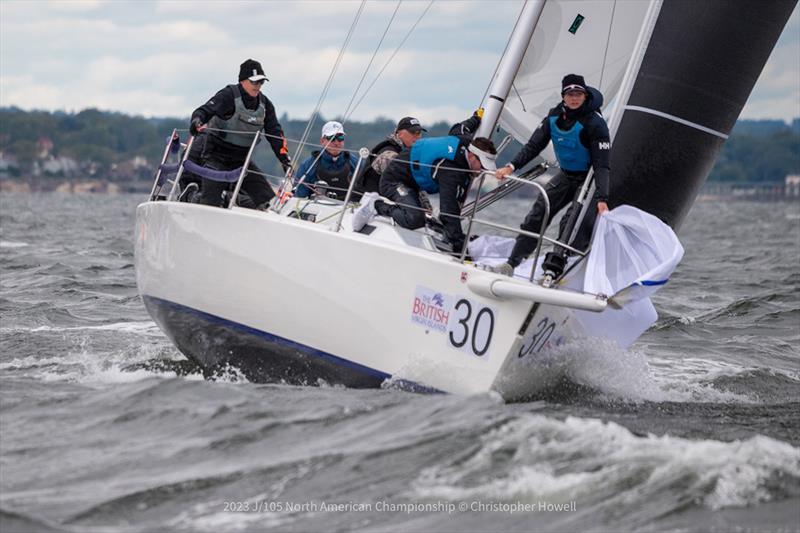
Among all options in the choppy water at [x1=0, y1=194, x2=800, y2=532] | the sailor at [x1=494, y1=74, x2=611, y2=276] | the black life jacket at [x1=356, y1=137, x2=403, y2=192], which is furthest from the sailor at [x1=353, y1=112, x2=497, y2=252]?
the choppy water at [x1=0, y1=194, x2=800, y2=532]

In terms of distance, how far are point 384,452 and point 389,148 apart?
9.95 ft

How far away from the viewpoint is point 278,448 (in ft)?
17.0

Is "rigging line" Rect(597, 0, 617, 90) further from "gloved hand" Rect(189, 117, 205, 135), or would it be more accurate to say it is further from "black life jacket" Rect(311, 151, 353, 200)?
"gloved hand" Rect(189, 117, 205, 135)

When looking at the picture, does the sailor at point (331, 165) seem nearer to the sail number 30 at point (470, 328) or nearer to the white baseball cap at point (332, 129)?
the white baseball cap at point (332, 129)

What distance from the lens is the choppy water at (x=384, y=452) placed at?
14.6 feet

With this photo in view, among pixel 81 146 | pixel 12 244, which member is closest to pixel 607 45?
pixel 12 244

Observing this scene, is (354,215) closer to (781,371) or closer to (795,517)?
(795,517)

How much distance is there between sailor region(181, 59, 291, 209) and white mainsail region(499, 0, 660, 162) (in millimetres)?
1536

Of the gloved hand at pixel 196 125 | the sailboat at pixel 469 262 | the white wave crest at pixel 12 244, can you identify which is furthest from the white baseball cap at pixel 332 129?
the white wave crest at pixel 12 244

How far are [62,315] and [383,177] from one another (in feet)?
13.5

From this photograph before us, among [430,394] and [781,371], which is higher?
[781,371]

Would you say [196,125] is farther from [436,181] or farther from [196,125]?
[436,181]

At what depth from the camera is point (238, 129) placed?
7.74 m

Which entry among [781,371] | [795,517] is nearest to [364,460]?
[795,517]
